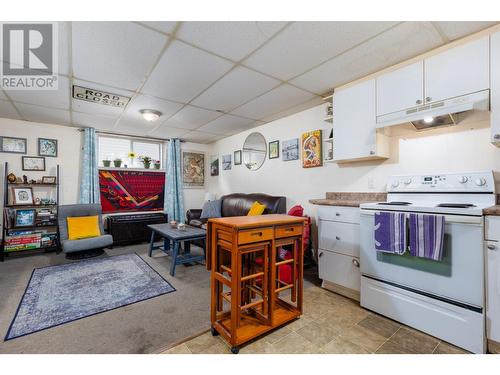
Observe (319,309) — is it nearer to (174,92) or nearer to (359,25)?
(359,25)

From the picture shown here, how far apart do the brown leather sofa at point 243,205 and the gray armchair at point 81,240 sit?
4.85 ft

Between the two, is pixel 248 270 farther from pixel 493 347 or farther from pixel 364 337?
pixel 493 347

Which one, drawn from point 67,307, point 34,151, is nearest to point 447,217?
point 67,307

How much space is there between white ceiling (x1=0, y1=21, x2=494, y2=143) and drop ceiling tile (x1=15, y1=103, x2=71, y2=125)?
0.03m

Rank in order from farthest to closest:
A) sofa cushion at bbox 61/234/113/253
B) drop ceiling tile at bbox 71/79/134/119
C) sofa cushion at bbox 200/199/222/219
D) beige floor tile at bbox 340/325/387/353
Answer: sofa cushion at bbox 200/199/222/219 → sofa cushion at bbox 61/234/113/253 → drop ceiling tile at bbox 71/79/134/119 → beige floor tile at bbox 340/325/387/353

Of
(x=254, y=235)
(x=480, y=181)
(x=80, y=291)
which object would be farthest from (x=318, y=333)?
(x=80, y=291)

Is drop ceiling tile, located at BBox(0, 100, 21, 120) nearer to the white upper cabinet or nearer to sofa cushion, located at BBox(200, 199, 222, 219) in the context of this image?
sofa cushion, located at BBox(200, 199, 222, 219)

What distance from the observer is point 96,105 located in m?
3.33

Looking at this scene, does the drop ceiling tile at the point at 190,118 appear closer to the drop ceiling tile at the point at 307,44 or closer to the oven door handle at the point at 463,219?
the drop ceiling tile at the point at 307,44

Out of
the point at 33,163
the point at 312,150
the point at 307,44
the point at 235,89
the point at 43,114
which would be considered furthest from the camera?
the point at 33,163

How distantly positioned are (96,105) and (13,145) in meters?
2.01

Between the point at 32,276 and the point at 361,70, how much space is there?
453 centimetres

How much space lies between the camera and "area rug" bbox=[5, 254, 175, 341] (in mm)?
1993

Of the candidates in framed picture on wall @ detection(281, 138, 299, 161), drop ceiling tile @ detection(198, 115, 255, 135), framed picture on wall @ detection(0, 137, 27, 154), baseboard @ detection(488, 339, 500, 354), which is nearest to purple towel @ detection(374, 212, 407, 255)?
baseboard @ detection(488, 339, 500, 354)
